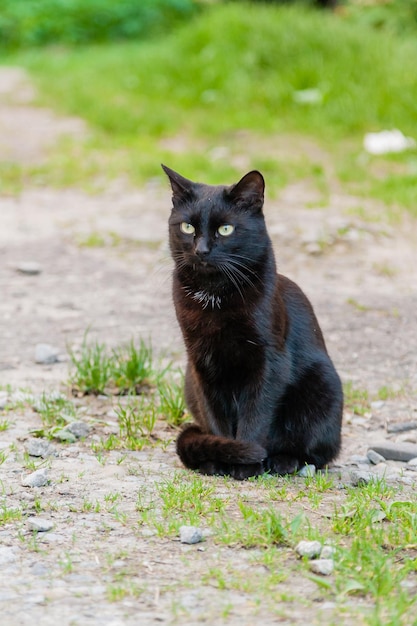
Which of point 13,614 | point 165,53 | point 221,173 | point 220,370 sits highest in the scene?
point 165,53

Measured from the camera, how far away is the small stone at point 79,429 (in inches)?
153

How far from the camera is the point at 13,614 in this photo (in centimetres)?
238

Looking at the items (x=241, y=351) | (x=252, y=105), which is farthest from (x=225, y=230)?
(x=252, y=105)

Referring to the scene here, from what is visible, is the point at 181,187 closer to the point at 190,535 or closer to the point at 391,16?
the point at 190,535

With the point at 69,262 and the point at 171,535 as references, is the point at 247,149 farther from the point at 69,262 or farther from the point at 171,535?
the point at 171,535

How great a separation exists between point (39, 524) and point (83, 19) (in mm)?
16550

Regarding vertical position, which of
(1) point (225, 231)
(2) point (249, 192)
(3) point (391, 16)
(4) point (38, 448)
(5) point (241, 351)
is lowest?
(4) point (38, 448)

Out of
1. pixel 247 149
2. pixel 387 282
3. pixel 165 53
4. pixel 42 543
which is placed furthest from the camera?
pixel 165 53

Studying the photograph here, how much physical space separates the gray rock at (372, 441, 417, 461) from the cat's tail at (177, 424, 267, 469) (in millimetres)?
627

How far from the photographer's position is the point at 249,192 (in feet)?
11.7

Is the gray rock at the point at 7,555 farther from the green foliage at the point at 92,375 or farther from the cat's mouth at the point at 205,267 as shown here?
the green foliage at the point at 92,375

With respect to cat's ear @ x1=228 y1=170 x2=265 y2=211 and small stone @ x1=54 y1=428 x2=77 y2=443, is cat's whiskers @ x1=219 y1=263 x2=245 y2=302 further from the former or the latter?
small stone @ x1=54 y1=428 x2=77 y2=443

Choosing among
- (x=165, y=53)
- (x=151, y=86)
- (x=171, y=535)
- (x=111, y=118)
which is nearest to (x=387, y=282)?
(x=171, y=535)

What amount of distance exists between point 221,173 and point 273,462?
15.0 feet
